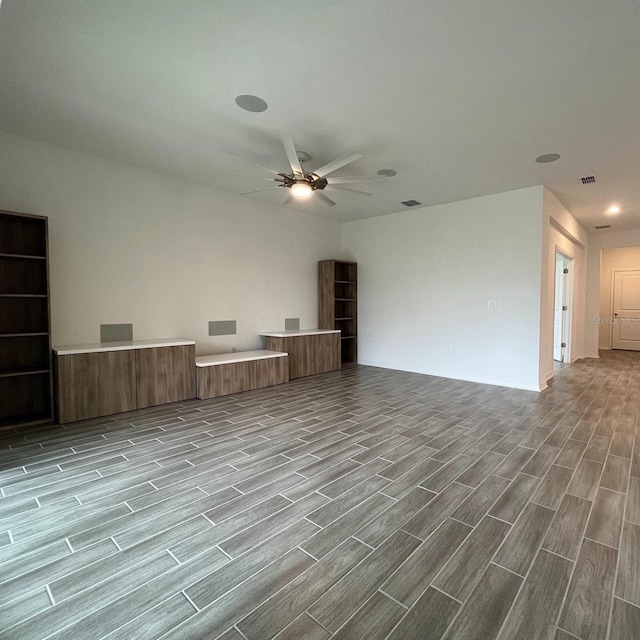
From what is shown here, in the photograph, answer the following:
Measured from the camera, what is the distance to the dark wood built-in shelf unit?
6930 mm

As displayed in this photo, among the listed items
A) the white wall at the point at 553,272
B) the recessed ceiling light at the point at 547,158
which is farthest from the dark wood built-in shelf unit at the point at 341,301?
the recessed ceiling light at the point at 547,158

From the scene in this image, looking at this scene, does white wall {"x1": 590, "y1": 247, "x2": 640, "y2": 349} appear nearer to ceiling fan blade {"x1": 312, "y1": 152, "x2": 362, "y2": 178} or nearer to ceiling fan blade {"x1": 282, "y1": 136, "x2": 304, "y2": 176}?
ceiling fan blade {"x1": 312, "y1": 152, "x2": 362, "y2": 178}

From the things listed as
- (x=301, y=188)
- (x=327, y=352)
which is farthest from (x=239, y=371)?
(x=301, y=188)

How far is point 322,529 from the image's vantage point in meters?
2.00

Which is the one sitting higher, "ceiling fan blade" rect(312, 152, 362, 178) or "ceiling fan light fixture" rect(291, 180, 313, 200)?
"ceiling fan blade" rect(312, 152, 362, 178)

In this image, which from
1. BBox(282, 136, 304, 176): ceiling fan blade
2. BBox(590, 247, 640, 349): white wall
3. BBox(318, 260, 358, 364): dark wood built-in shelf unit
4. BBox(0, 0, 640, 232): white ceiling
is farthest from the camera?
BBox(590, 247, 640, 349): white wall

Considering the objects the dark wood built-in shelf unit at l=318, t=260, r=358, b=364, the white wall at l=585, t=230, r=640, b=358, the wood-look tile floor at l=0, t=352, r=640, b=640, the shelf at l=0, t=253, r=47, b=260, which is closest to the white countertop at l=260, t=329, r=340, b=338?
the dark wood built-in shelf unit at l=318, t=260, r=358, b=364

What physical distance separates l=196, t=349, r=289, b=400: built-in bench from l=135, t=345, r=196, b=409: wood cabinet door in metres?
0.15

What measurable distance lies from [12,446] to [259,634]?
307 cm

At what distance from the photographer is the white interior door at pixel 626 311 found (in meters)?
9.23

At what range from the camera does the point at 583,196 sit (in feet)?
17.8

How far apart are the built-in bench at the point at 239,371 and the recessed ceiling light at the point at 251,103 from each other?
305cm

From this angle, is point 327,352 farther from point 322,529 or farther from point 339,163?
point 322,529

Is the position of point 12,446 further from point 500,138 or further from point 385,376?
point 500,138
